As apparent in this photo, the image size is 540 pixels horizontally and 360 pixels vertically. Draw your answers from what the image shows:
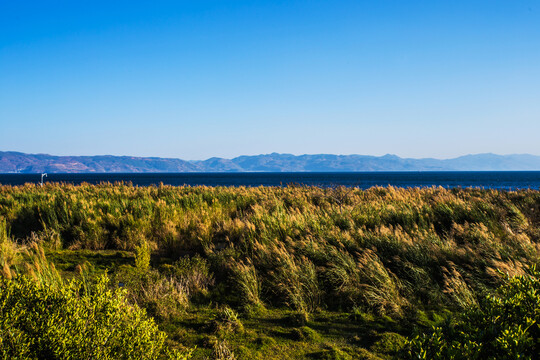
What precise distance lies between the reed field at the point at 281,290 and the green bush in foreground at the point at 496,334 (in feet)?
0.04

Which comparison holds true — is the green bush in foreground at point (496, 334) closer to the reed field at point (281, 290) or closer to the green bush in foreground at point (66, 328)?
the reed field at point (281, 290)

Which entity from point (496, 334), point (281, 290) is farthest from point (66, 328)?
point (281, 290)

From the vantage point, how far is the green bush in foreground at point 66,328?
2607 millimetres

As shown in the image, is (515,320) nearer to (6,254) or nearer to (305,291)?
(305,291)

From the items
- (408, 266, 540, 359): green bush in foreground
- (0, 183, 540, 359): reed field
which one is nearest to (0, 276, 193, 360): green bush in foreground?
(0, 183, 540, 359): reed field

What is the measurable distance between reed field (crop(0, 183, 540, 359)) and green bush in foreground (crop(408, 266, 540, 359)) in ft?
0.04

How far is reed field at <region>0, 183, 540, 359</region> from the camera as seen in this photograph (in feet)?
8.91

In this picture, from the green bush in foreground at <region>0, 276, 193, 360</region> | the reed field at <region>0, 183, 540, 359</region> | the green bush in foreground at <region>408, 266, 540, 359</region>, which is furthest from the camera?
the reed field at <region>0, 183, 540, 359</region>

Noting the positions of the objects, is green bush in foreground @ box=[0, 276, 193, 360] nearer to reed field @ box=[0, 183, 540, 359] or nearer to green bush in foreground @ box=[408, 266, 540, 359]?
reed field @ box=[0, 183, 540, 359]

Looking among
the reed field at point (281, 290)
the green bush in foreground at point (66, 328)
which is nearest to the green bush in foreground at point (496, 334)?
the reed field at point (281, 290)

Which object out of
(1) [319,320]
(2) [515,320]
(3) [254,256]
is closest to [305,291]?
(1) [319,320]

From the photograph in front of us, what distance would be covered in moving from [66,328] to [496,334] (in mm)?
3136

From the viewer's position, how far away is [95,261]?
850cm

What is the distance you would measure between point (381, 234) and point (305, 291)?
8.74 ft
